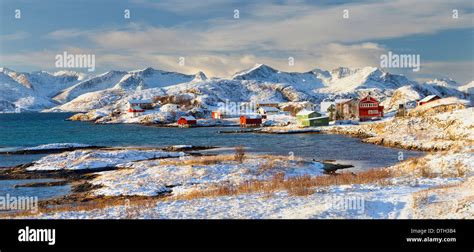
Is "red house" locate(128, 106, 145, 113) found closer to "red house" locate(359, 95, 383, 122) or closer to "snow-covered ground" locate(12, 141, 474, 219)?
"red house" locate(359, 95, 383, 122)

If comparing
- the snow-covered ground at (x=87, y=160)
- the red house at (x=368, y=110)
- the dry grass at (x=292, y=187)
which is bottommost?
the snow-covered ground at (x=87, y=160)

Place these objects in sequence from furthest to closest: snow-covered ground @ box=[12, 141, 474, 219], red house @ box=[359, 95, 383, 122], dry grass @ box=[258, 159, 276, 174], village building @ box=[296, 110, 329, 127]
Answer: red house @ box=[359, 95, 383, 122] < village building @ box=[296, 110, 329, 127] < dry grass @ box=[258, 159, 276, 174] < snow-covered ground @ box=[12, 141, 474, 219]

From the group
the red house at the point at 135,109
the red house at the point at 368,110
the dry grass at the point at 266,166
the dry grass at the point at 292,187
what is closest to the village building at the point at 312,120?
the red house at the point at 368,110

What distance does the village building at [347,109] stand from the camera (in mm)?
128750

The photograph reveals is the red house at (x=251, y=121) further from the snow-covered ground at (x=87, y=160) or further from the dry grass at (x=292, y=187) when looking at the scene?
the dry grass at (x=292, y=187)

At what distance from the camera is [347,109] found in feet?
429

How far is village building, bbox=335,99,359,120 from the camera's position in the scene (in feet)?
422

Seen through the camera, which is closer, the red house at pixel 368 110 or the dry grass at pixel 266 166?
the dry grass at pixel 266 166

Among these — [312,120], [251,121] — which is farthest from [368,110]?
[251,121]

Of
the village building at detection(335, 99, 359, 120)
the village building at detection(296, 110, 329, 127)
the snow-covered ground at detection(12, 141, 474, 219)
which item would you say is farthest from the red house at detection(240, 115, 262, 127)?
the snow-covered ground at detection(12, 141, 474, 219)

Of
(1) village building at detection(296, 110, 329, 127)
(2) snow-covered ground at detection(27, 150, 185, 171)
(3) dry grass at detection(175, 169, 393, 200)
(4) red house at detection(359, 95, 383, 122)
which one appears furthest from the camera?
(4) red house at detection(359, 95, 383, 122)

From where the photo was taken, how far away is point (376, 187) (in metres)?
22.4

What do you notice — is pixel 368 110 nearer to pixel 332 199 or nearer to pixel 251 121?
pixel 251 121
